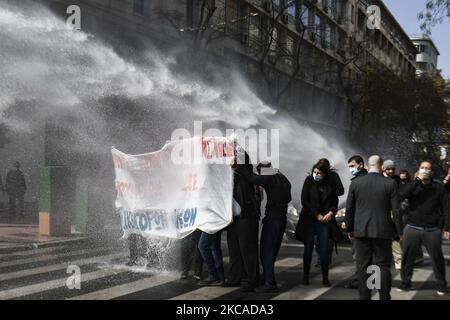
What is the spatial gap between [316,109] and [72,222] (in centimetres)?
3091

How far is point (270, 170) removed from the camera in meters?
6.75

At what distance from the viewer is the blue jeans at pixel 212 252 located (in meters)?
6.74

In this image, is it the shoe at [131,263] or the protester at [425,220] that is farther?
the shoe at [131,263]

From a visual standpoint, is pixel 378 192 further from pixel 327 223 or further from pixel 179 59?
pixel 179 59

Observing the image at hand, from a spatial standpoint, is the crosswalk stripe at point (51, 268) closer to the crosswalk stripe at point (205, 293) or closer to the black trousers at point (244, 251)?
the crosswalk stripe at point (205, 293)

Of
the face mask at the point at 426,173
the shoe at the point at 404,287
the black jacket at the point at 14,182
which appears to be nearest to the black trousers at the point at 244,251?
the shoe at the point at 404,287

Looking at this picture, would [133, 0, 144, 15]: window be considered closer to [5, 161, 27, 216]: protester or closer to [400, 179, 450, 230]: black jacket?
[5, 161, 27, 216]: protester

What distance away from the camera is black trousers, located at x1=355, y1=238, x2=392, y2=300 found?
552cm

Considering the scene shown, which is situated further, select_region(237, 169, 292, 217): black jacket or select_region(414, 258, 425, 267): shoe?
select_region(414, 258, 425, 267): shoe

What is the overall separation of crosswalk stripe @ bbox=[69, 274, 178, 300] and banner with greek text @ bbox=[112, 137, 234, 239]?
22.2 inches

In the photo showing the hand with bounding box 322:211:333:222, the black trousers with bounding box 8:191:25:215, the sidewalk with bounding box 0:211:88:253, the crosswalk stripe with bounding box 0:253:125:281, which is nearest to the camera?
the hand with bounding box 322:211:333:222

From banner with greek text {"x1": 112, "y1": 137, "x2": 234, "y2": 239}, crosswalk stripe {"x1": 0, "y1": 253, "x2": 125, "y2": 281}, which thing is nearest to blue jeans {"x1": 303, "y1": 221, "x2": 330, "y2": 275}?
banner with greek text {"x1": 112, "y1": 137, "x2": 234, "y2": 239}

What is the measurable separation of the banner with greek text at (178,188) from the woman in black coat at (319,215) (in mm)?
1103
